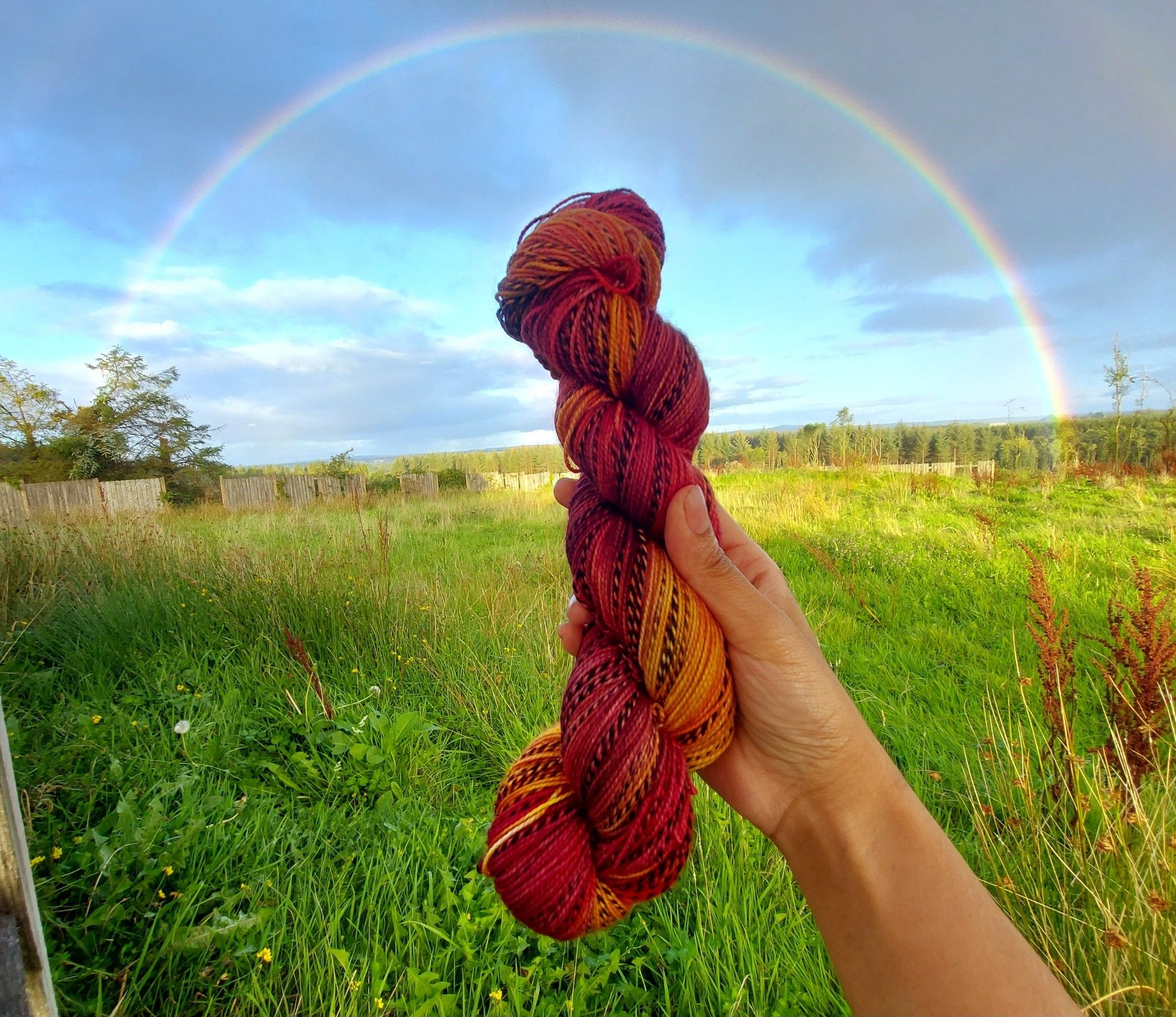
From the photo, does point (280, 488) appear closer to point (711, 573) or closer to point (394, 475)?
point (394, 475)

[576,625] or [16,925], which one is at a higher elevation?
[576,625]

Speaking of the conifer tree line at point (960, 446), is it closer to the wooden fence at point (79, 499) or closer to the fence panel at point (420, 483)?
the fence panel at point (420, 483)

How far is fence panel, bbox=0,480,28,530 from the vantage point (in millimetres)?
4878

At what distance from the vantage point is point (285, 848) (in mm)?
2072

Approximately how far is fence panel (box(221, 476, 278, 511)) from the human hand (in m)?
19.2

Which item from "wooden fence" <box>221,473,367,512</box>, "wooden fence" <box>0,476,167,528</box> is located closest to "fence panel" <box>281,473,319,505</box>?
"wooden fence" <box>221,473,367,512</box>

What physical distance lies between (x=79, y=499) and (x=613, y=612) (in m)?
13.7

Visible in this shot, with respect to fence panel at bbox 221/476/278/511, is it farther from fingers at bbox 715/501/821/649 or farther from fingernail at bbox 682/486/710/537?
fingernail at bbox 682/486/710/537

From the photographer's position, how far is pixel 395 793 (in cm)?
238

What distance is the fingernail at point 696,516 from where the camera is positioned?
3.74 ft

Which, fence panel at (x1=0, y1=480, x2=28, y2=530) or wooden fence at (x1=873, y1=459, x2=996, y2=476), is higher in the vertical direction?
fence panel at (x1=0, y1=480, x2=28, y2=530)

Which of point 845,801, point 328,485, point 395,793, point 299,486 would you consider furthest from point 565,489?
point 299,486

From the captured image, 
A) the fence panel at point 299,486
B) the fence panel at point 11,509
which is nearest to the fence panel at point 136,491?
the fence panel at point 299,486

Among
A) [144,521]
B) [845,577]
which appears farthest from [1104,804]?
[144,521]
